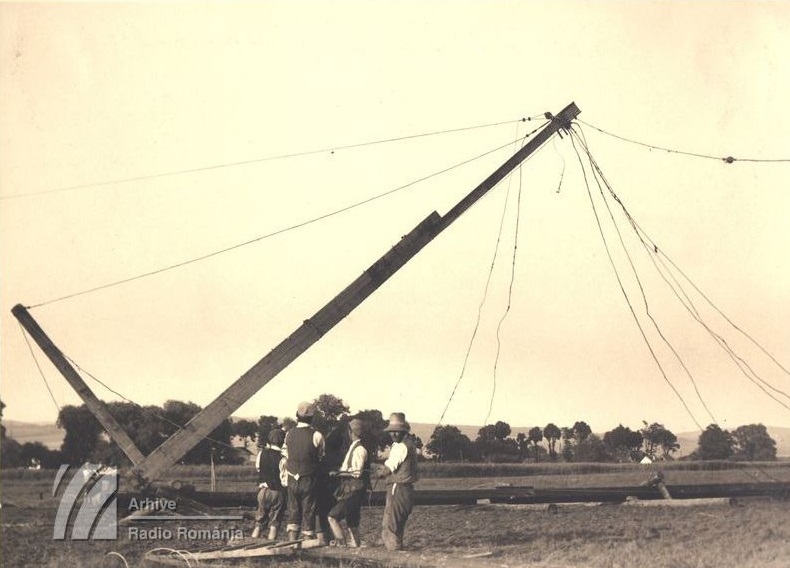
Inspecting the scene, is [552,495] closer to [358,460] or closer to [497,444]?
[358,460]

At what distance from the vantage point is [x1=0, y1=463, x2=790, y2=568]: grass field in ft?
31.9

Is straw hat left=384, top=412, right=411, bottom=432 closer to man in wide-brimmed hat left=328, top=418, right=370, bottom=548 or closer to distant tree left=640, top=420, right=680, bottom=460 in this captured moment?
man in wide-brimmed hat left=328, top=418, right=370, bottom=548

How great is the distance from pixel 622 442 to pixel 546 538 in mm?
78735

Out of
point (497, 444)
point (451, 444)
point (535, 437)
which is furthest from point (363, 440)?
point (535, 437)

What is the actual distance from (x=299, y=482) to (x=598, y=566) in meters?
4.25

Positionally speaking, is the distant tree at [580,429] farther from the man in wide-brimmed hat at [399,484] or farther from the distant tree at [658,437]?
the man in wide-brimmed hat at [399,484]

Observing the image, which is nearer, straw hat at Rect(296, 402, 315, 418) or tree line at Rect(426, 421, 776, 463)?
straw hat at Rect(296, 402, 315, 418)

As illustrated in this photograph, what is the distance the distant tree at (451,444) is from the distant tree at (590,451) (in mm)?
17654

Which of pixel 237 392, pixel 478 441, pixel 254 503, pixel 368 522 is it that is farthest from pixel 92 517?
pixel 478 441

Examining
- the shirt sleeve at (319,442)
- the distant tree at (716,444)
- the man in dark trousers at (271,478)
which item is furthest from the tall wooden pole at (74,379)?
the distant tree at (716,444)

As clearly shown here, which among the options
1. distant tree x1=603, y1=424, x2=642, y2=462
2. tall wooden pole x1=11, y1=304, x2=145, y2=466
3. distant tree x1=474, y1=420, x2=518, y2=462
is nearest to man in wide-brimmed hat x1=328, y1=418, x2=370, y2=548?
tall wooden pole x1=11, y1=304, x2=145, y2=466

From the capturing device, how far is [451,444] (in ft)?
206

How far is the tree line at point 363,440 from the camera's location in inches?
754

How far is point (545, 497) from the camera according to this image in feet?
61.6
